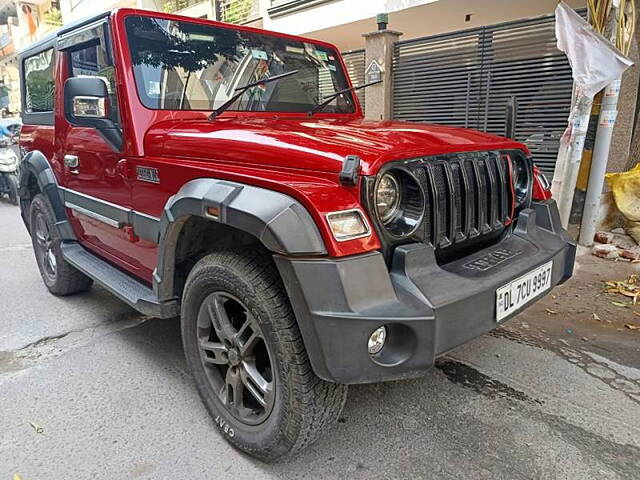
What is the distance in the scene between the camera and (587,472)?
1928 millimetres

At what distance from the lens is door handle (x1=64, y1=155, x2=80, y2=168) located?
314 centimetres

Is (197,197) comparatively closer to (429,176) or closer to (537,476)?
(429,176)

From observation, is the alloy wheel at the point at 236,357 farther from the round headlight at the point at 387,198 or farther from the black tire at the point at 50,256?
the black tire at the point at 50,256

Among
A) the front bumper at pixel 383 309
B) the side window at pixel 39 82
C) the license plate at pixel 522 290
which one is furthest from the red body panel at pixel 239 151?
the license plate at pixel 522 290

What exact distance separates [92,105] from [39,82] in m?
1.62

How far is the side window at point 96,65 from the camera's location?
263cm

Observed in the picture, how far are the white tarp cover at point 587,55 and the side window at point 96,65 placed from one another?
4.11 metres

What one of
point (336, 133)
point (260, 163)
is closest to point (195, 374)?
point (260, 163)

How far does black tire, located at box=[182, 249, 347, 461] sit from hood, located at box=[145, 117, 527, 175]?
0.43m

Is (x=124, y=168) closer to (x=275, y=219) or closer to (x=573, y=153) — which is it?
(x=275, y=219)

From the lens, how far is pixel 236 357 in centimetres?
204

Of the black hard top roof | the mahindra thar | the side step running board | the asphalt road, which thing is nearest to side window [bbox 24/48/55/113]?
the black hard top roof

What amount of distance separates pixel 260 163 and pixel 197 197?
301 mm

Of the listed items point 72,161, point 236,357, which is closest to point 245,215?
point 236,357
